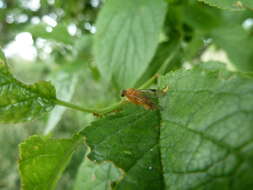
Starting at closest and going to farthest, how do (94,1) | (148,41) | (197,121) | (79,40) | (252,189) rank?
(252,189) < (197,121) < (148,41) < (79,40) < (94,1)

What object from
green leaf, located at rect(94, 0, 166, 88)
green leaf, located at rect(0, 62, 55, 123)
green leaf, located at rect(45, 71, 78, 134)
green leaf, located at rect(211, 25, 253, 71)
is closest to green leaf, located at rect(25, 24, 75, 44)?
green leaf, located at rect(94, 0, 166, 88)

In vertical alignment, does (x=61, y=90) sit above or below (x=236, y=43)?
below

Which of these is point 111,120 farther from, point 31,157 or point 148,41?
point 148,41

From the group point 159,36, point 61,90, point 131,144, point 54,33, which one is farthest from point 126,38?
point 131,144

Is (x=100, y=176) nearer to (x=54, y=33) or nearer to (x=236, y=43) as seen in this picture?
(x=54, y=33)

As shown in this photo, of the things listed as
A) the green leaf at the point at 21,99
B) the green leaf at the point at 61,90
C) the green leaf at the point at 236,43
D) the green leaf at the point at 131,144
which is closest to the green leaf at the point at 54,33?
the green leaf at the point at 61,90

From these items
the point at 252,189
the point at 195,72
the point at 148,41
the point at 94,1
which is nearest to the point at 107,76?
the point at 148,41
